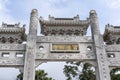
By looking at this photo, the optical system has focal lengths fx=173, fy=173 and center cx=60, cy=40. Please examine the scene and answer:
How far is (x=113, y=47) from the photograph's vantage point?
1025 centimetres

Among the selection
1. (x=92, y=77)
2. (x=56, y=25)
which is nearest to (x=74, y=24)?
(x=56, y=25)

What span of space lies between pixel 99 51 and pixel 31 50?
3845 mm

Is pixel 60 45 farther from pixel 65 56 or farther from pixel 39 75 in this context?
pixel 39 75

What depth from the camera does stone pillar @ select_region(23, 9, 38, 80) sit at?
902 cm

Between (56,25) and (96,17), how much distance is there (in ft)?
8.76

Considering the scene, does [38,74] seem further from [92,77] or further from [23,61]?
[23,61]

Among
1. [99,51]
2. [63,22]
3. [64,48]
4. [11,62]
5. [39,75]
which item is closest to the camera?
[11,62]

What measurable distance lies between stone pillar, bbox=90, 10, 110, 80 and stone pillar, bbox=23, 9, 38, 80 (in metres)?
Answer: 3.52

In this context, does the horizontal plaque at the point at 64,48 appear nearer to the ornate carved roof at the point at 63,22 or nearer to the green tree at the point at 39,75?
the ornate carved roof at the point at 63,22

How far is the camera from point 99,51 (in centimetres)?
984

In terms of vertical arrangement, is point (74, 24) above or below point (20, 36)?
above

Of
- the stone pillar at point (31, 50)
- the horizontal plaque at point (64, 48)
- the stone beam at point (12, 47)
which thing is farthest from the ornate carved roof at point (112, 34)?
the stone beam at point (12, 47)

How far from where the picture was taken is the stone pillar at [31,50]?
902cm

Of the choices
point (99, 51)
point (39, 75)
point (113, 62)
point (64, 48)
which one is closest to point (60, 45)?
point (64, 48)
